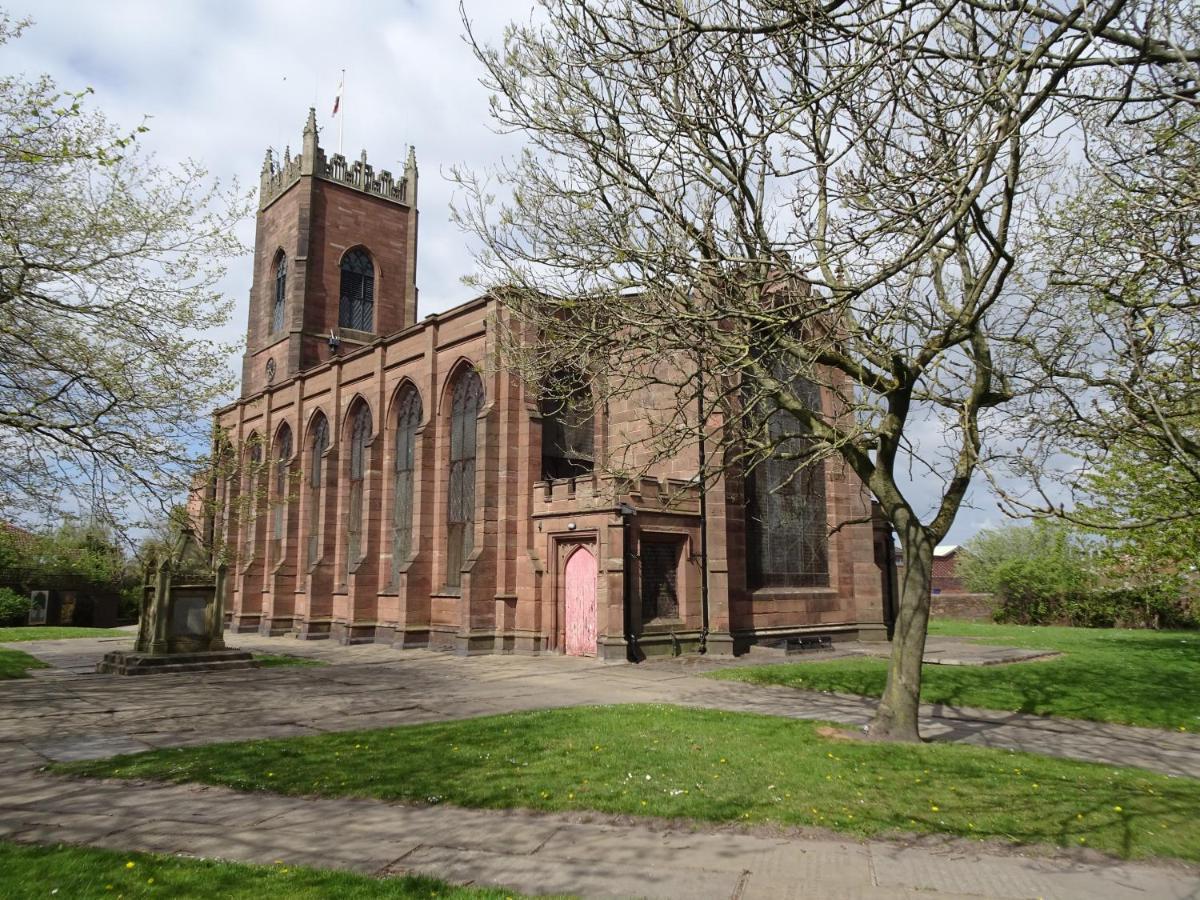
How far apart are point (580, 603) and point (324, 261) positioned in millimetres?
26366

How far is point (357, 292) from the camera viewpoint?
133 feet

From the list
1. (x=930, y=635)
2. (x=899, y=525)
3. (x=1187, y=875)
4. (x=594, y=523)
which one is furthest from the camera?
(x=930, y=635)

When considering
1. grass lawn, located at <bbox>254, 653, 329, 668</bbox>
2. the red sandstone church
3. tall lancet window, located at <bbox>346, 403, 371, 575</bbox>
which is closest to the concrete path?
the red sandstone church

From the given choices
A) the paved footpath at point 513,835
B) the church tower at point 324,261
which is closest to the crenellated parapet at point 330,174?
the church tower at point 324,261

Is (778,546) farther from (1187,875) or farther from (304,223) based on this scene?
(304,223)

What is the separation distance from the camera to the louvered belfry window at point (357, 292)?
132ft

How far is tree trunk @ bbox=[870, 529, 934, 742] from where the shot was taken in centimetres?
973

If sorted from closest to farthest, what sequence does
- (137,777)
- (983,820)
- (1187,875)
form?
(1187,875) → (983,820) → (137,777)

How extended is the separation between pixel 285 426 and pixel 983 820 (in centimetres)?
3498

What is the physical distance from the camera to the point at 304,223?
3844 cm

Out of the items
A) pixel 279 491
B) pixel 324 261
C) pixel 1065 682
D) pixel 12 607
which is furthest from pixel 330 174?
pixel 1065 682

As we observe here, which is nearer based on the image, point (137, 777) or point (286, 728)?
point (137, 777)

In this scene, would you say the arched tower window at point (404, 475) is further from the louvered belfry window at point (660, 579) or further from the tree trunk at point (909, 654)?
the tree trunk at point (909, 654)

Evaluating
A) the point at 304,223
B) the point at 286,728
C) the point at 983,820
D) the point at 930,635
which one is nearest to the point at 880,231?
the point at 983,820
